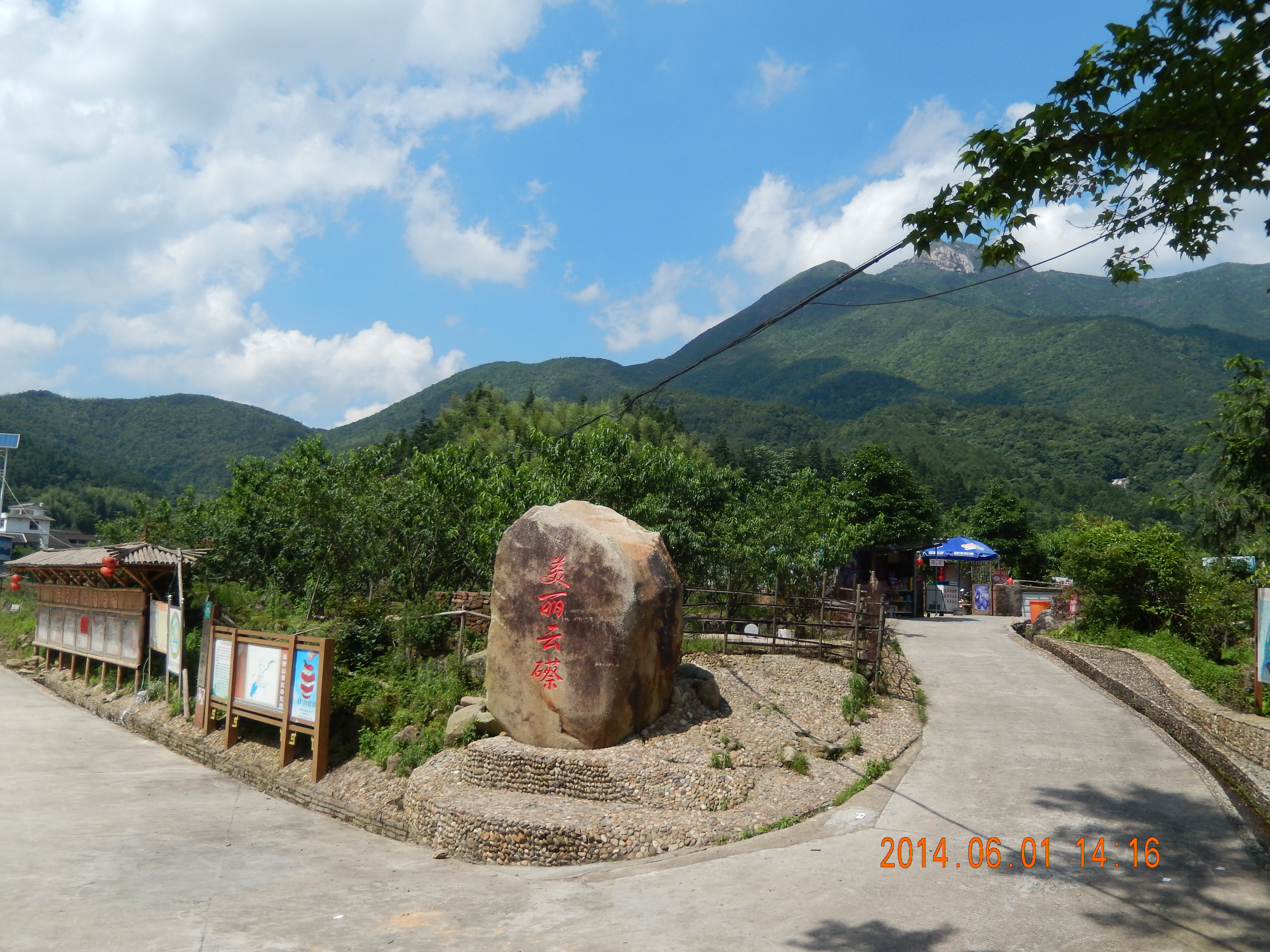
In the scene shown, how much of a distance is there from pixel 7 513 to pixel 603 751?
255ft

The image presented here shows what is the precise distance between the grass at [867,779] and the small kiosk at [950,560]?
16269mm

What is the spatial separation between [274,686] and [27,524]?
7400 centimetres

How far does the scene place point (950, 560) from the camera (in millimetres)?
31812

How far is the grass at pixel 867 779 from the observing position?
36.3 feet

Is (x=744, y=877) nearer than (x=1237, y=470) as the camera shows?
Yes

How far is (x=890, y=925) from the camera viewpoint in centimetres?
733

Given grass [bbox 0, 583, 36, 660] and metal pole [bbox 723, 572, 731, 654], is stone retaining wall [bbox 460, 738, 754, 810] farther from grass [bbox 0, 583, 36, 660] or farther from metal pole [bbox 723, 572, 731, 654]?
grass [bbox 0, 583, 36, 660]

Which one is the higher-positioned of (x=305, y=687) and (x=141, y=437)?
(x=141, y=437)

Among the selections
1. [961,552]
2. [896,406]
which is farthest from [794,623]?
[896,406]

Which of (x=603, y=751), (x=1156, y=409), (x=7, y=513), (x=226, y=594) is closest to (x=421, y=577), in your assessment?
(x=226, y=594)

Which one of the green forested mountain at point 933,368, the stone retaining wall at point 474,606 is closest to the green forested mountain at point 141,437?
the green forested mountain at point 933,368

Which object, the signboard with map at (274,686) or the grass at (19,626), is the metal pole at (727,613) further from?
the grass at (19,626)

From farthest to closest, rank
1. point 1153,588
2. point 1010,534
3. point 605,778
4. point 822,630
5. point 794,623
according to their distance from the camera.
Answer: point 1010,534
point 1153,588
point 822,630
point 794,623
point 605,778

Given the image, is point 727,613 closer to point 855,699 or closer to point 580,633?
point 855,699
